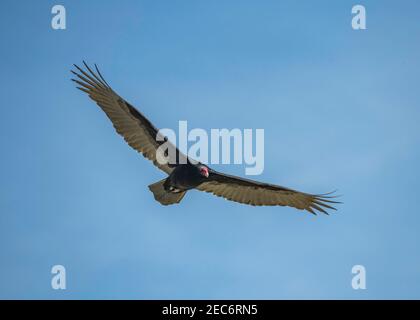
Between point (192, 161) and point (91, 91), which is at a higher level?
point (91, 91)

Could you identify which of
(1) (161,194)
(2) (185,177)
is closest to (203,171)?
(2) (185,177)

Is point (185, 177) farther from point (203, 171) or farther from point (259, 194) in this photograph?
point (259, 194)

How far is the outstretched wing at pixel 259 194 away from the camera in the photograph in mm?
12125

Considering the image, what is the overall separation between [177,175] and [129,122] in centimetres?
131

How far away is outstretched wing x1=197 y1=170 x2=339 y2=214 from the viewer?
1212cm

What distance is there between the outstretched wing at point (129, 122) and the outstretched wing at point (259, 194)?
98 cm

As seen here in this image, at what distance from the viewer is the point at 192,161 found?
11578mm
